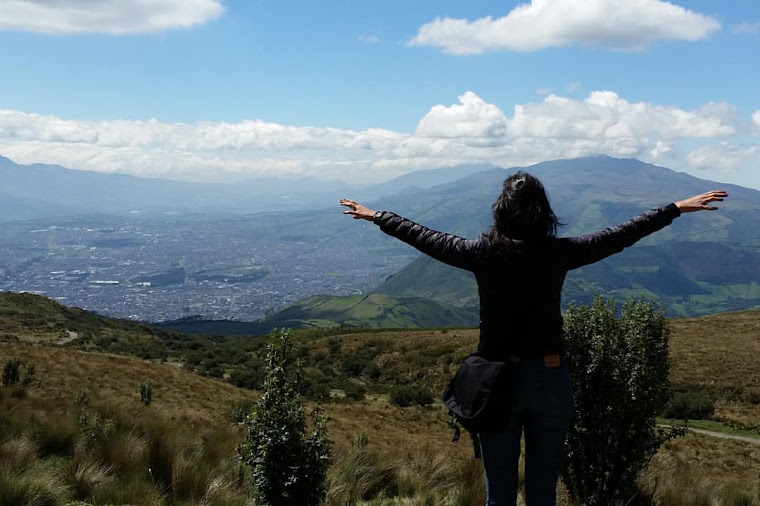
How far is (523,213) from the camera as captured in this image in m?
3.45

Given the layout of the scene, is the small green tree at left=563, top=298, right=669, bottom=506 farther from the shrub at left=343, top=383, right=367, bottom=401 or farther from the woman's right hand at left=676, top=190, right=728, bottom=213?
the shrub at left=343, top=383, right=367, bottom=401

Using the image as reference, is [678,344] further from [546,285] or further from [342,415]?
[546,285]

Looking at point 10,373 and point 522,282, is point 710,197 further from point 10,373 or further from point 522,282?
point 10,373

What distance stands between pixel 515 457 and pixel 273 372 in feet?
8.67

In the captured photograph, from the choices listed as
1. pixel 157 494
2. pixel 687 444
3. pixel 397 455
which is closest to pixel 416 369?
pixel 687 444

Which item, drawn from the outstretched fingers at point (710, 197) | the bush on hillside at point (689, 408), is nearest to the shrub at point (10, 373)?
the outstretched fingers at point (710, 197)

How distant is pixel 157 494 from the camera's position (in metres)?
5.52

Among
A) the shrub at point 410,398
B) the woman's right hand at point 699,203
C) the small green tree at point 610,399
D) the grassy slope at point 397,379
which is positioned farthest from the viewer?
the shrub at point 410,398

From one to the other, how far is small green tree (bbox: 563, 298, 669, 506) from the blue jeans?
3440mm

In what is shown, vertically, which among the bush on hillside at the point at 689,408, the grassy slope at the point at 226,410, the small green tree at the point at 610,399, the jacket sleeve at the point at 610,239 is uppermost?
the jacket sleeve at the point at 610,239

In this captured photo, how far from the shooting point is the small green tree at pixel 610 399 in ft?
22.6

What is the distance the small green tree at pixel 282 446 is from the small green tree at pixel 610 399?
361cm

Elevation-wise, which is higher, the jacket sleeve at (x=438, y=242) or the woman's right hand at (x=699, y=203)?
the woman's right hand at (x=699, y=203)

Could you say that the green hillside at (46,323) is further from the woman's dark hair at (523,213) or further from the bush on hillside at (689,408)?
the woman's dark hair at (523,213)
